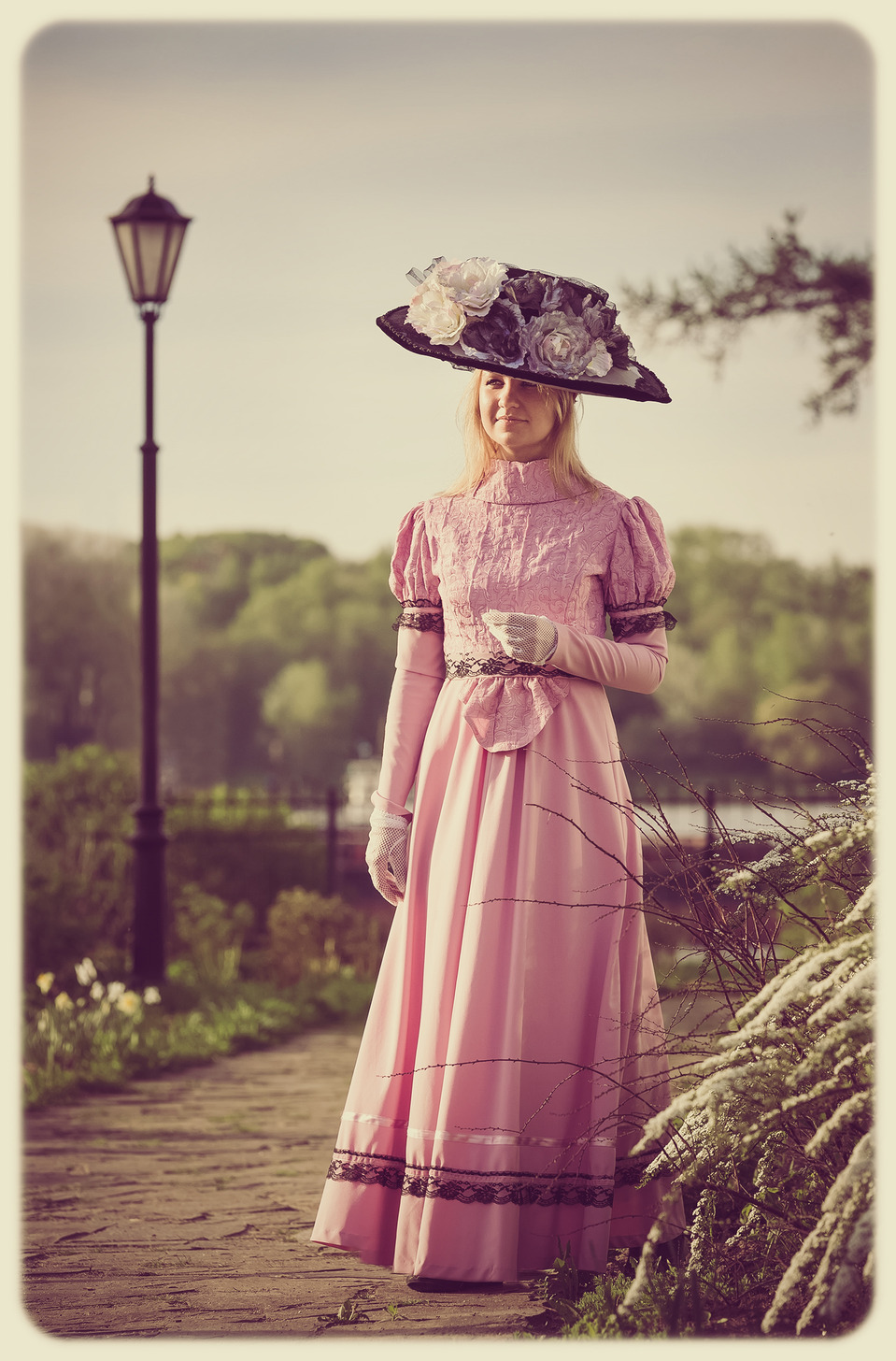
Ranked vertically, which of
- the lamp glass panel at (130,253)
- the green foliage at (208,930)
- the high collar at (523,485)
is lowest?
the green foliage at (208,930)

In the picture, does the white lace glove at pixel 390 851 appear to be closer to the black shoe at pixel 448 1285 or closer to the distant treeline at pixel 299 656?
the black shoe at pixel 448 1285

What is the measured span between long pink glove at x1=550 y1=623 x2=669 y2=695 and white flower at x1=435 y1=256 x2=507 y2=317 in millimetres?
737

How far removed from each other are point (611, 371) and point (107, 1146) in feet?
9.50

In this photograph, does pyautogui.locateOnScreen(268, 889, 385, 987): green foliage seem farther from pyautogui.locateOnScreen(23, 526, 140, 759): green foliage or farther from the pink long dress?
the pink long dress

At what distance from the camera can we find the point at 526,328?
3.09 meters

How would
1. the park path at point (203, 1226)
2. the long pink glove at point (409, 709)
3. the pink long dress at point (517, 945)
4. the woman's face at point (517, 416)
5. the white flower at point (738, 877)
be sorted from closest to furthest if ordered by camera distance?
the white flower at point (738, 877), the park path at point (203, 1226), the pink long dress at point (517, 945), the woman's face at point (517, 416), the long pink glove at point (409, 709)

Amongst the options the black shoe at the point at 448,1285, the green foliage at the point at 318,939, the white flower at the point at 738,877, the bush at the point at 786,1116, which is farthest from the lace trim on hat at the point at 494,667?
the green foliage at the point at 318,939

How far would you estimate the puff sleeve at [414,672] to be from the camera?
10.6 feet

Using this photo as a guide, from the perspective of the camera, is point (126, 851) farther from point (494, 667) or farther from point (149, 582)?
point (494, 667)

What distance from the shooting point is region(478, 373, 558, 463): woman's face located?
313 cm

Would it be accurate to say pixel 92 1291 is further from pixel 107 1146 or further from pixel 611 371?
pixel 611 371

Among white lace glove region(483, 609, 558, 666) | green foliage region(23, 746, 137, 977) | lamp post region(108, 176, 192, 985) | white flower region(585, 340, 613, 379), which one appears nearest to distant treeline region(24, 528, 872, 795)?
green foliage region(23, 746, 137, 977)

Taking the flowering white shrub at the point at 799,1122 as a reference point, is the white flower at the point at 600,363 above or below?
above

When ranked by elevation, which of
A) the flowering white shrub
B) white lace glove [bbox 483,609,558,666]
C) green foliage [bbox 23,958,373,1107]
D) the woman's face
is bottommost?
green foliage [bbox 23,958,373,1107]
